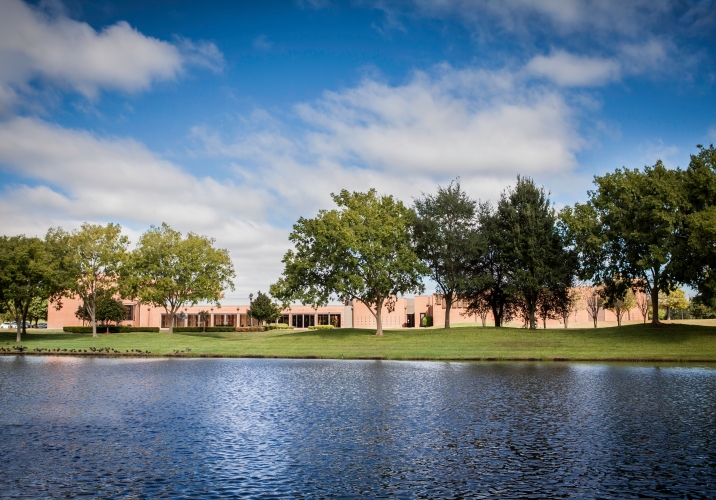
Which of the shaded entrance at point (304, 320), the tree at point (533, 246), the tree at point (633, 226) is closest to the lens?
the tree at point (633, 226)

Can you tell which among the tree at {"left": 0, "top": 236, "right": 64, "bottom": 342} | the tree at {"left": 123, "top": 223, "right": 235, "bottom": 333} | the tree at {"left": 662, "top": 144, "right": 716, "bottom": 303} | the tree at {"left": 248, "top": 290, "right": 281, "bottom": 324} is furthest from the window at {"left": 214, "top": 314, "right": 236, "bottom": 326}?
the tree at {"left": 662, "top": 144, "right": 716, "bottom": 303}

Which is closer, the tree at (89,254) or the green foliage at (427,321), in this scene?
the tree at (89,254)

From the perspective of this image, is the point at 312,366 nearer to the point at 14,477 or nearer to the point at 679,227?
the point at 14,477

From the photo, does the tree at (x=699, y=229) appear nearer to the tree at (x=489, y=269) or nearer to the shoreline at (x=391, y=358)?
the shoreline at (x=391, y=358)

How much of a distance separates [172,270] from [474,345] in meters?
36.0

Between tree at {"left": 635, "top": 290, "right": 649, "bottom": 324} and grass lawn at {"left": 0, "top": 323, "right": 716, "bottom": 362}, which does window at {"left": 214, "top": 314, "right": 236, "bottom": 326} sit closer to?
grass lawn at {"left": 0, "top": 323, "right": 716, "bottom": 362}

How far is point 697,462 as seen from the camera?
11.6m

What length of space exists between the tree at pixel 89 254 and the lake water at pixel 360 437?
4112cm

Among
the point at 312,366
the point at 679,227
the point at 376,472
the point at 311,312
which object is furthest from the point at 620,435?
the point at 311,312

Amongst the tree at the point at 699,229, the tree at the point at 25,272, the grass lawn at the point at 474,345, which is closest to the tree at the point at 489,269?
the grass lawn at the point at 474,345

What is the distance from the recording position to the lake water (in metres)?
10.2

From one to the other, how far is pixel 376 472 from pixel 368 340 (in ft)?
143

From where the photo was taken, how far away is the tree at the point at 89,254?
63875mm

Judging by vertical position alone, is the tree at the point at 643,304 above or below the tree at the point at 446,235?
below
